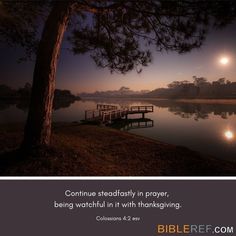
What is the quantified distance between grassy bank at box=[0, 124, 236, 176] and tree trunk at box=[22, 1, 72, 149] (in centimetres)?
45

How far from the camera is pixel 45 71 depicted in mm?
3838

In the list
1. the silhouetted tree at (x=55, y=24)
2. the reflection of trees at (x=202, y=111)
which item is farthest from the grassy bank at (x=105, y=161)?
the reflection of trees at (x=202, y=111)

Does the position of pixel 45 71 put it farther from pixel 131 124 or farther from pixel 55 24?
pixel 131 124

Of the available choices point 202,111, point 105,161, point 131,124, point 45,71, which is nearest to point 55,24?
point 45,71

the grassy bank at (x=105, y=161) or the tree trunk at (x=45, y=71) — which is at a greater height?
the tree trunk at (x=45, y=71)

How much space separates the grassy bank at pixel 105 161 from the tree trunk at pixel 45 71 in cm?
45

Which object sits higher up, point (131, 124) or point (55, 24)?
point (55, 24)
